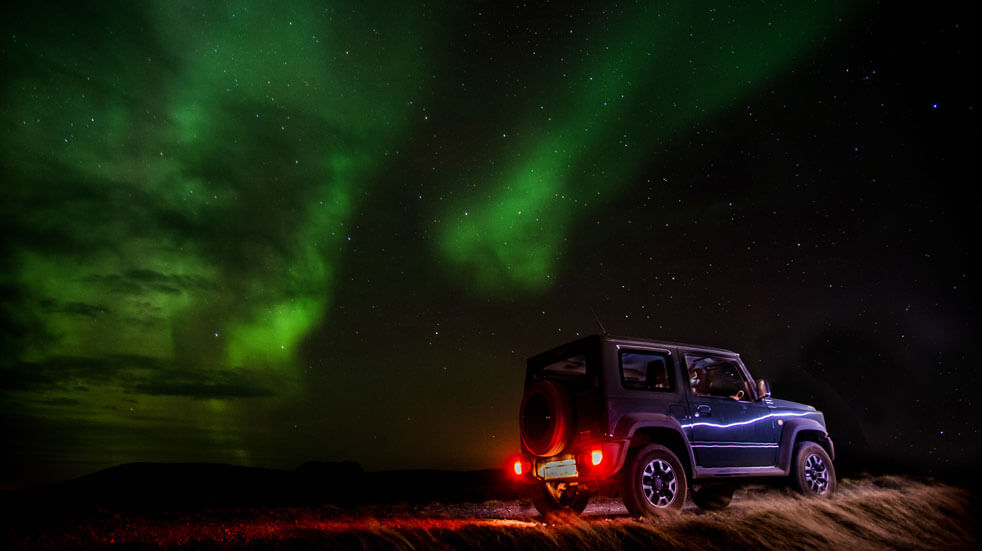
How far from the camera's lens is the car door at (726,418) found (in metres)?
7.46

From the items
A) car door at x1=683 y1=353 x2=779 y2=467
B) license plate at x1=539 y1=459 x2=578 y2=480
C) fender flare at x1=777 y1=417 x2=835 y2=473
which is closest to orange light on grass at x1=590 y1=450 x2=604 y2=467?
license plate at x1=539 y1=459 x2=578 y2=480

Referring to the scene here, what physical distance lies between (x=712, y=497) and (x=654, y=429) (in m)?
2.33

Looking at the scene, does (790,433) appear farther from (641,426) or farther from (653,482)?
(641,426)

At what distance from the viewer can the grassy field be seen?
467 centimetres

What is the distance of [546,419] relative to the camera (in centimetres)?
723

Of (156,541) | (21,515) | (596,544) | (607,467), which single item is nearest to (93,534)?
(156,541)

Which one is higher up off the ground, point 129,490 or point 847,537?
point 129,490

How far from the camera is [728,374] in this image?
839cm

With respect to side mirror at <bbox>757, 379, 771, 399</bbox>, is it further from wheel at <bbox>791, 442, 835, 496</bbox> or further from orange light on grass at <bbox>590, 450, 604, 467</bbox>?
orange light on grass at <bbox>590, 450, 604, 467</bbox>

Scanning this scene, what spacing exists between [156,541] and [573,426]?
4.60 metres

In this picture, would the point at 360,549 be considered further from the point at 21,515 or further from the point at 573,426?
the point at 21,515

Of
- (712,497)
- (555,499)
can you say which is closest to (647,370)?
(555,499)

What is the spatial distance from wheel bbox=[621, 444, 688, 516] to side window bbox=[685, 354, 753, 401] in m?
1.40

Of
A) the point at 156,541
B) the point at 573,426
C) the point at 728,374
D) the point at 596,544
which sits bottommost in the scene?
the point at 596,544
